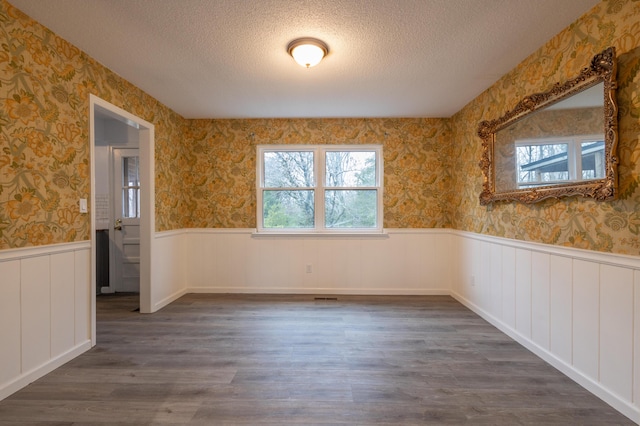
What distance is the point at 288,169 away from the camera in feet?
13.5

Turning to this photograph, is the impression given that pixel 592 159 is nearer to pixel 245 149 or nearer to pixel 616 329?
pixel 616 329

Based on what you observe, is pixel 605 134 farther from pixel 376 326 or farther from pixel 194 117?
pixel 194 117

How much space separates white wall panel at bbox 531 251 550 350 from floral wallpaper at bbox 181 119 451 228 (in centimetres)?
169

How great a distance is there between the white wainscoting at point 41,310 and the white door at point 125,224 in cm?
200

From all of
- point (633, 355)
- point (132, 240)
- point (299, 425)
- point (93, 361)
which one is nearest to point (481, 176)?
point (633, 355)

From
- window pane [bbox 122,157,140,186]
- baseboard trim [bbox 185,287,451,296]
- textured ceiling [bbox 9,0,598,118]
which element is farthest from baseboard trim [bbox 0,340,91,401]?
window pane [bbox 122,157,140,186]

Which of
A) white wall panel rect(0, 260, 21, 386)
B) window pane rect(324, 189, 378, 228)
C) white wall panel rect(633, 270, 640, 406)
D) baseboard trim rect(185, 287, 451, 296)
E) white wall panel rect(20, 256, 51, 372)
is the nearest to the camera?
white wall panel rect(633, 270, 640, 406)

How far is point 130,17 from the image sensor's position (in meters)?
1.94

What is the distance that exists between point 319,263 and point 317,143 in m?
1.70

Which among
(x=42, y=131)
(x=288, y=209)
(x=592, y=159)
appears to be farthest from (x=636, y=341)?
(x=42, y=131)

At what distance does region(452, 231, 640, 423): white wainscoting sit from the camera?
1629 millimetres

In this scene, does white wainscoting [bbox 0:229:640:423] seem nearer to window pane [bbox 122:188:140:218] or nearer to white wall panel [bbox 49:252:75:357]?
white wall panel [bbox 49:252:75:357]

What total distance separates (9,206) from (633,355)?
3848mm

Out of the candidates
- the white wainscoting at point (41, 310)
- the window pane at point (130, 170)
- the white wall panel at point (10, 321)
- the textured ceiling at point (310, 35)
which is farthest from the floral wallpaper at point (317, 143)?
the white wall panel at point (10, 321)
